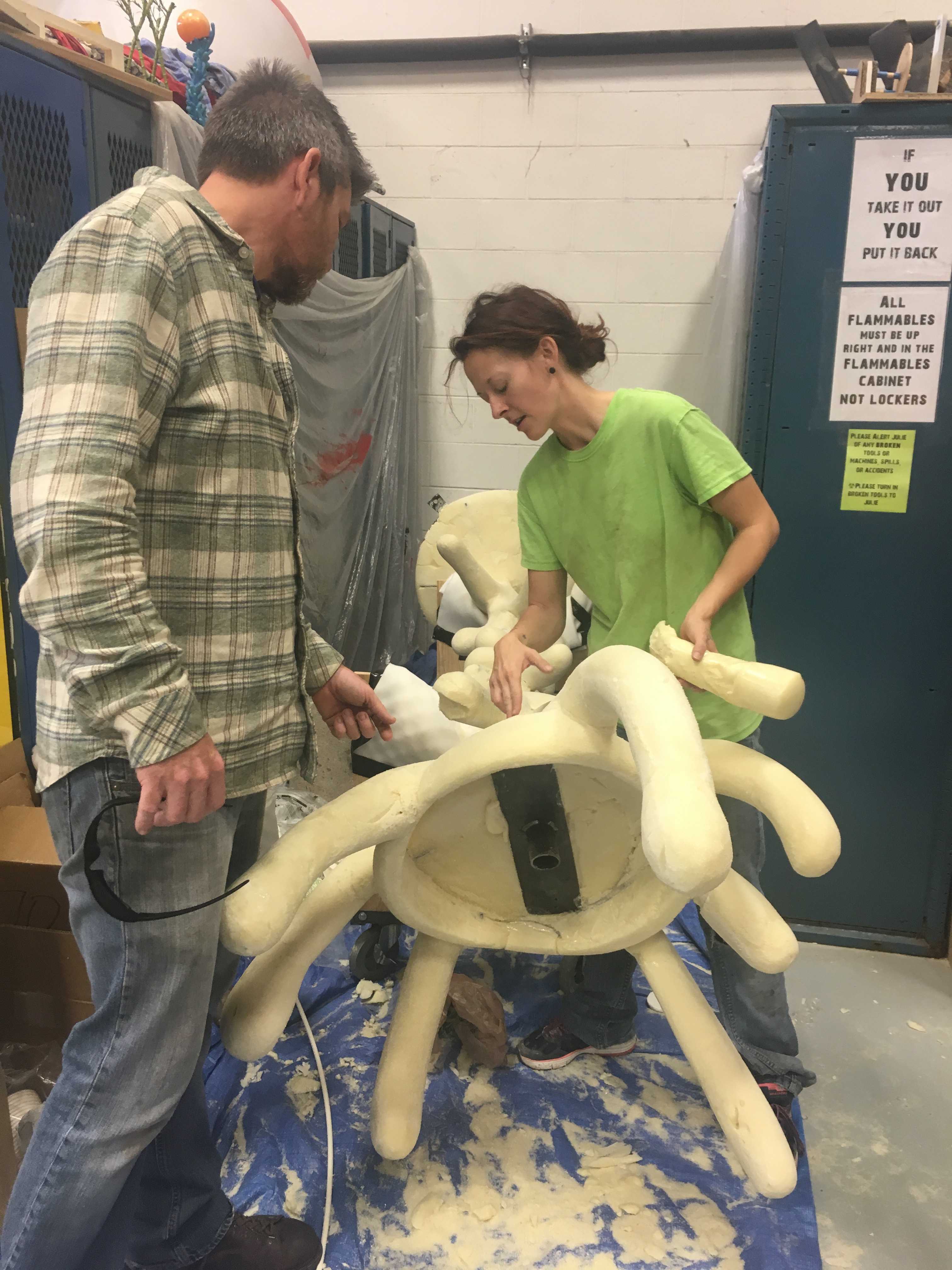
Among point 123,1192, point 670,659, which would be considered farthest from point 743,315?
point 123,1192

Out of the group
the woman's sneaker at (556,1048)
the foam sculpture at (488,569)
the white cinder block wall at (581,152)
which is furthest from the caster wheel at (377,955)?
the white cinder block wall at (581,152)

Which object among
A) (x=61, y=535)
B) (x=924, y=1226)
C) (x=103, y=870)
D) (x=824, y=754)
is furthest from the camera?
(x=824, y=754)

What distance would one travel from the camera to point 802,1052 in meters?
1.69

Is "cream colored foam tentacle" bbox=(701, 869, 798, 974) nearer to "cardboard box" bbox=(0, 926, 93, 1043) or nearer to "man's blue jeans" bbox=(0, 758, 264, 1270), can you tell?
"man's blue jeans" bbox=(0, 758, 264, 1270)

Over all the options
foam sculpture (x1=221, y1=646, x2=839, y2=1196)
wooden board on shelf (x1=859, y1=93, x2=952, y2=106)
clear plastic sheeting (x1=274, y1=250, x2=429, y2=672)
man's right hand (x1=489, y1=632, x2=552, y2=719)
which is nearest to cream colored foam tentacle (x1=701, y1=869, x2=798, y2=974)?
foam sculpture (x1=221, y1=646, x2=839, y2=1196)

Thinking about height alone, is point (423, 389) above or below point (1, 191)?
below

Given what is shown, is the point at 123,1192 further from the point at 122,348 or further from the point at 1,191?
the point at 1,191

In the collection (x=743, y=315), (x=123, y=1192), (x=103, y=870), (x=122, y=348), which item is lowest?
(x=123, y=1192)

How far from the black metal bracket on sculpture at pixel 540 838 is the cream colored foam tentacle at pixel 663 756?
121 mm

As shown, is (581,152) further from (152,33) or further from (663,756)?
(663,756)

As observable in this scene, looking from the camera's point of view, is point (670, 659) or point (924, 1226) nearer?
point (670, 659)

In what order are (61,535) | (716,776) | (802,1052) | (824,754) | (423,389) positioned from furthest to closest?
(423,389)
(824,754)
(802,1052)
(716,776)
(61,535)

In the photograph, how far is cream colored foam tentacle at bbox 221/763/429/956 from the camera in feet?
3.15

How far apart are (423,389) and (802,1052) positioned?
244cm
